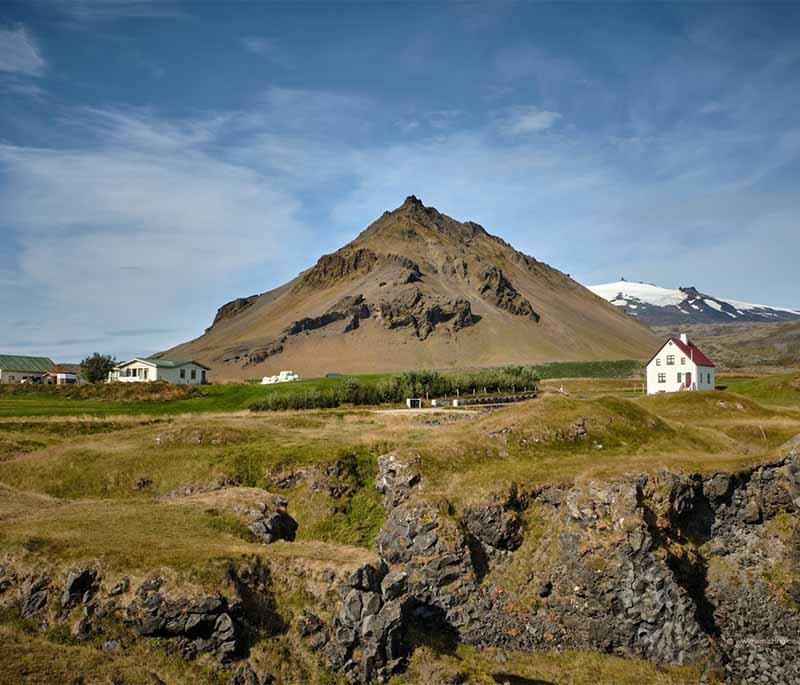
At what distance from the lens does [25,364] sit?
137 metres

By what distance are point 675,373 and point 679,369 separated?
2.62ft

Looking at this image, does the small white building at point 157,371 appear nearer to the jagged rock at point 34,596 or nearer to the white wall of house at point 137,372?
the white wall of house at point 137,372

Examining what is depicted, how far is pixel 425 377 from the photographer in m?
81.3

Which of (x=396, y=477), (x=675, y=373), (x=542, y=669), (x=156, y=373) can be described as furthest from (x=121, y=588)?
(x=156, y=373)

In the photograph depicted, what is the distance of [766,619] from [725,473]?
6998 millimetres

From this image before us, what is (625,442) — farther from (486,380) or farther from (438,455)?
(486,380)

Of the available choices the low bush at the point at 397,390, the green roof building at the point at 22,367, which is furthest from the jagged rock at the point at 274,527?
the green roof building at the point at 22,367

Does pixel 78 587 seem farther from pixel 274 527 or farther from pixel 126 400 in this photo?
pixel 126 400

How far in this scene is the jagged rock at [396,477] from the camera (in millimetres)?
35688

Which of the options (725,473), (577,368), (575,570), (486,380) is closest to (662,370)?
(486,380)

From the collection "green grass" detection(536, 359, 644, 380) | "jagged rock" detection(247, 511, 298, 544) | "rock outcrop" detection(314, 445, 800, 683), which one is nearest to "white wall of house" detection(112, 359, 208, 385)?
"jagged rock" detection(247, 511, 298, 544)

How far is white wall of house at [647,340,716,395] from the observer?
8045 cm

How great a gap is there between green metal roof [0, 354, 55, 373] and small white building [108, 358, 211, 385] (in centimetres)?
2918

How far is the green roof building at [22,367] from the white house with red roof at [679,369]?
397 ft
